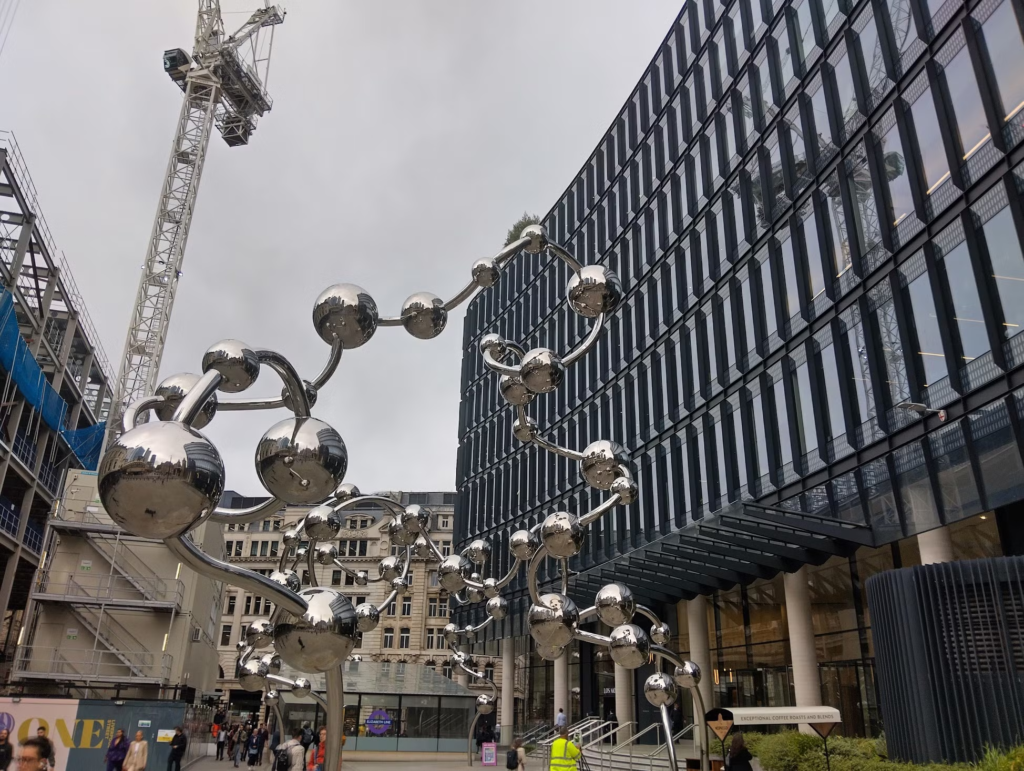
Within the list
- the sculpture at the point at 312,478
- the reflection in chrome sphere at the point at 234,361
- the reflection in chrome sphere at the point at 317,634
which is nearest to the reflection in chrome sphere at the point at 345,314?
the sculpture at the point at 312,478

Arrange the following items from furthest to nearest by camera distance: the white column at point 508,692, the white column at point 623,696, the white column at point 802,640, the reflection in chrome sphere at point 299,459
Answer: the white column at point 508,692, the white column at point 623,696, the white column at point 802,640, the reflection in chrome sphere at point 299,459

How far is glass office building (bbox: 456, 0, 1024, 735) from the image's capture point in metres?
18.7

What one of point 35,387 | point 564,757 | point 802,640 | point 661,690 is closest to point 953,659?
point 564,757

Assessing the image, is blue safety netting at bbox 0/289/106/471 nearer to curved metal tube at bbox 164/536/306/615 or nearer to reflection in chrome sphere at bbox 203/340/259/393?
reflection in chrome sphere at bbox 203/340/259/393

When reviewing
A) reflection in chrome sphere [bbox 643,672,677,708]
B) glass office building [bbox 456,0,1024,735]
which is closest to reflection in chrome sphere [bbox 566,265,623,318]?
reflection in chrome sphere [bbox 643,672,677,708]

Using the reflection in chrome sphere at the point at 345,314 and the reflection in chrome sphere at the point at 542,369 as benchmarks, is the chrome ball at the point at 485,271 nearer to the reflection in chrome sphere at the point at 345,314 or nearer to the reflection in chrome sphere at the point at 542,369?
the reflection in chrome sphere at the point at 542,369

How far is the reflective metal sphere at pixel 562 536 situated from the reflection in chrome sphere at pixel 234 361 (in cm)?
344

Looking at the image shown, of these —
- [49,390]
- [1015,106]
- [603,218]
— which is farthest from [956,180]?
[49,390]

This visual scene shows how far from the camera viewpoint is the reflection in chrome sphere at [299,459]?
3.20m

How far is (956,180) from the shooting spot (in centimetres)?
1925

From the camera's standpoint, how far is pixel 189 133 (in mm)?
71125

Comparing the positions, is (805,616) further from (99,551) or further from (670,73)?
(99,551)

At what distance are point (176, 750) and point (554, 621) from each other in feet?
61.2

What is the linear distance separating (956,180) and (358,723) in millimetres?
31003
